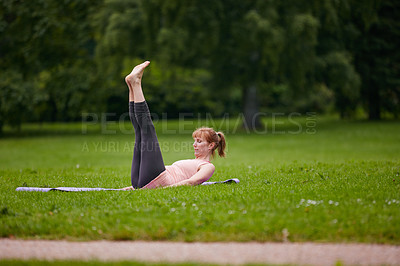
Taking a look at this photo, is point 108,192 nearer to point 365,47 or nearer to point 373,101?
point 365,47

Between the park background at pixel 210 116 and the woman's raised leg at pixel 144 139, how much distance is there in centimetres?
43

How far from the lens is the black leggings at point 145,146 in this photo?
21.2 ft

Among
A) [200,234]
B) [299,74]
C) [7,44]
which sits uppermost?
[7,44]

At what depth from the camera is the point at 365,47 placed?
29.1 meters

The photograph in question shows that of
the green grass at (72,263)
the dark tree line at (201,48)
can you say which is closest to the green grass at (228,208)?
the green grass at (72,263)

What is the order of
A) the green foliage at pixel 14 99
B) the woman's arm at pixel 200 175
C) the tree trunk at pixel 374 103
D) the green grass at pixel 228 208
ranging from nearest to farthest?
the green grass at pixel 228 208 → the woman's arm at pixel 200 175 → the green foliage at pixel 14 99 → the tree trunk at pixel 374 103

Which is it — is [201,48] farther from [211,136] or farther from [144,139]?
[144,139]

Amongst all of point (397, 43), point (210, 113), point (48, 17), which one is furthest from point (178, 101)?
point (397, 43)

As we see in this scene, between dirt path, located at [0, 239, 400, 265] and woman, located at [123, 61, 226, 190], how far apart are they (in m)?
2.15

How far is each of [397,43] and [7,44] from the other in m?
26.1

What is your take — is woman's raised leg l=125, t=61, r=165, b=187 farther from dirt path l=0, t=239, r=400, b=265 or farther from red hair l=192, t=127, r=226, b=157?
dirt path l=0, t=239, r=400, b=265

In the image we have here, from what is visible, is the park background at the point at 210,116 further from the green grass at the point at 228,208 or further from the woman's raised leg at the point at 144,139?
the woman's raised leg at the point at 144,139

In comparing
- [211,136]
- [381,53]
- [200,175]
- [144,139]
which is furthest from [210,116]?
[144,139]

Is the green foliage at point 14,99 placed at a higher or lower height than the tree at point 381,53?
lower
